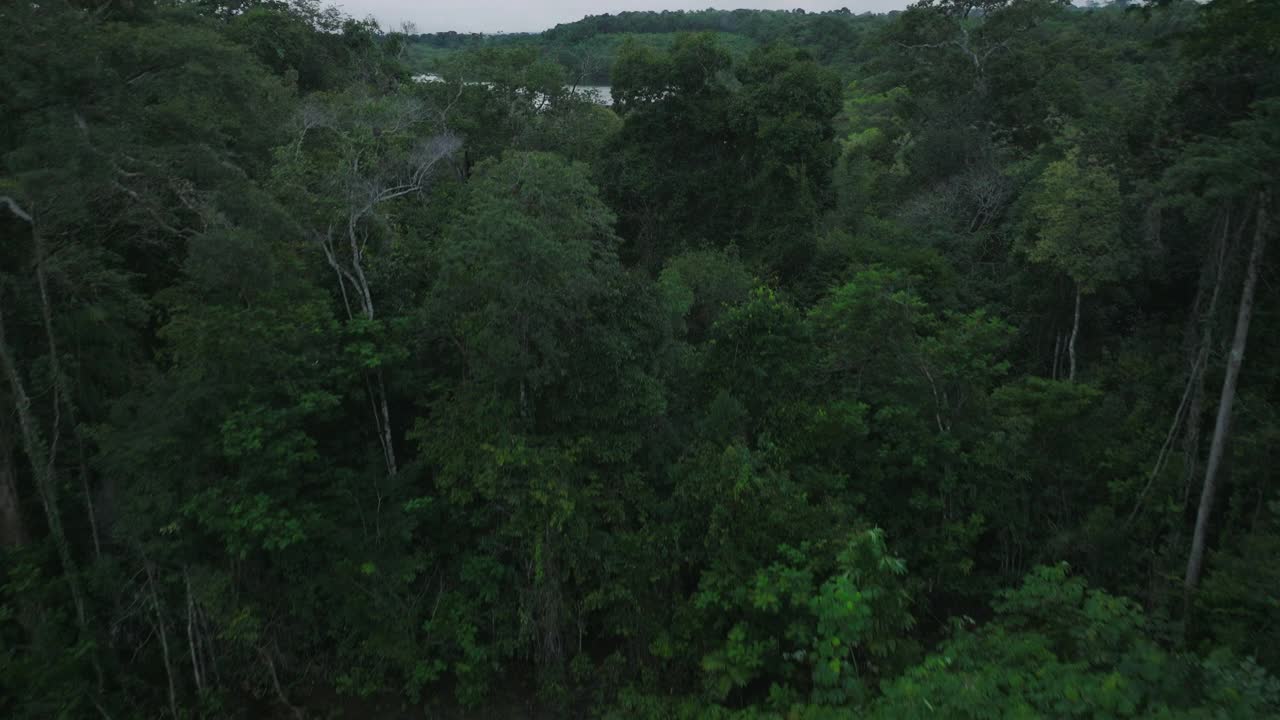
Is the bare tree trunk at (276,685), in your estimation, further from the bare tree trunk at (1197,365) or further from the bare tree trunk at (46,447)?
the bare tree trunk at (1197,365)

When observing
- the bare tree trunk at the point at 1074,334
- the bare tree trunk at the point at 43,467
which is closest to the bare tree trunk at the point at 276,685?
the bare tree trunk at the point at 43,467

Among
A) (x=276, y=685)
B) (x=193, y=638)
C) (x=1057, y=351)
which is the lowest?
(x=276, y=685)

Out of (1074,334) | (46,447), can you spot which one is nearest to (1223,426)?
(1074,334)

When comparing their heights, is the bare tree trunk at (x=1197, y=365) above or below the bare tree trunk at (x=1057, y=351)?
above

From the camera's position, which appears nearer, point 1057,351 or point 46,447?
point 46,447

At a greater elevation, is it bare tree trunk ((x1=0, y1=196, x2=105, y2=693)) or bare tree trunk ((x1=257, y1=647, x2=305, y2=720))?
bare tree trunk ((x1=0, y1=196, x2=105, y2=693))

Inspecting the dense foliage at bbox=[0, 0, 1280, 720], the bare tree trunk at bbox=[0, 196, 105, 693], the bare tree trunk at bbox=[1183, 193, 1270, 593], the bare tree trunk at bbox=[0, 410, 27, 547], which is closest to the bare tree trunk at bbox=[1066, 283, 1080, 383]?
the dense foliage at bbox=[0, 0, 1280, 720]

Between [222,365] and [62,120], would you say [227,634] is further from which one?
[62,120]

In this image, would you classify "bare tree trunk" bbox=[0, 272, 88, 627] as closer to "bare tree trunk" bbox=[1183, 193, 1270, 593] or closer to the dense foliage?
the dense foliage

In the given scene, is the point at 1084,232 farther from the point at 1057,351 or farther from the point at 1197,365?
the point at 1197,365
